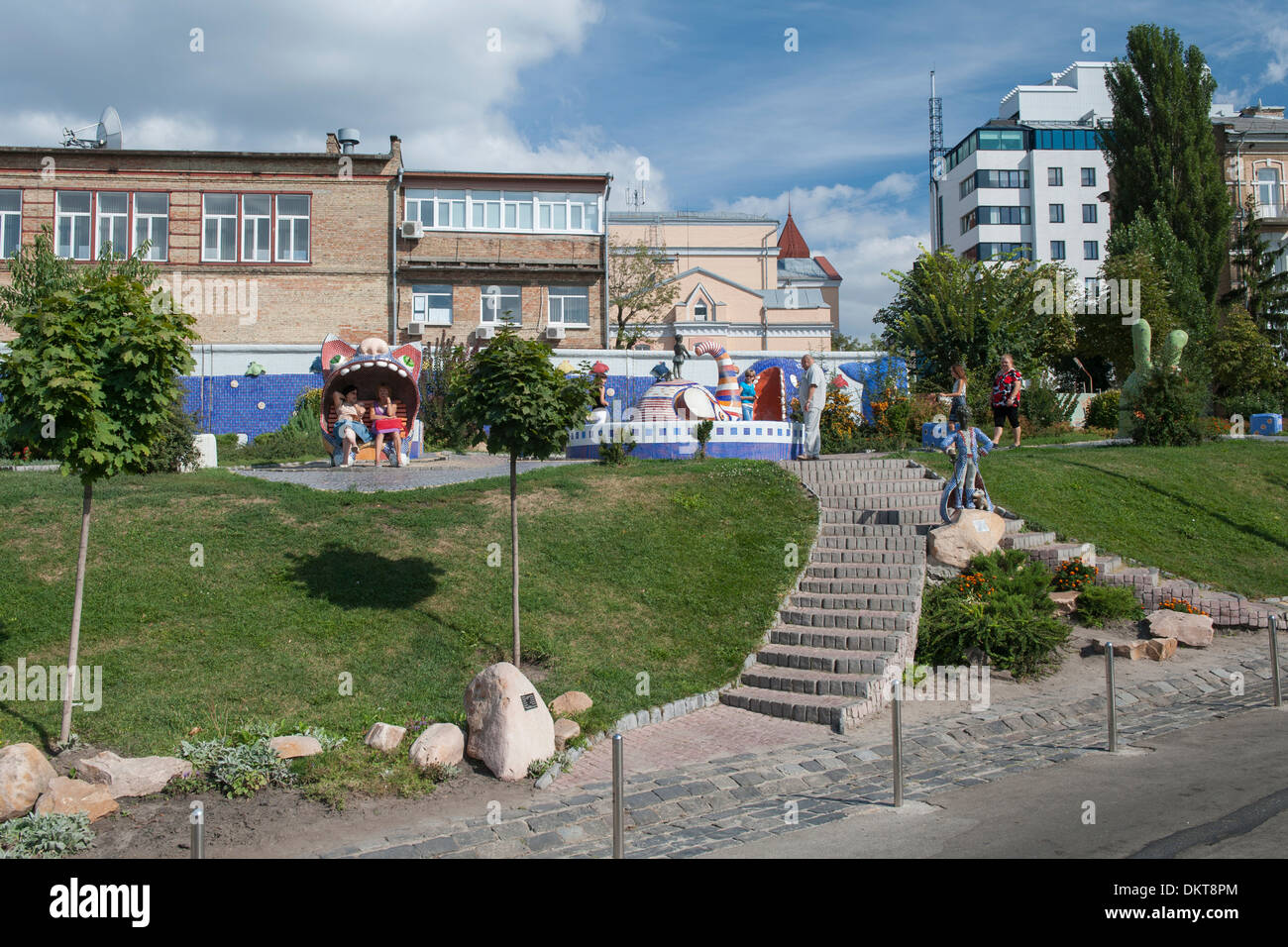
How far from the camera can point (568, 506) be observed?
15055mm

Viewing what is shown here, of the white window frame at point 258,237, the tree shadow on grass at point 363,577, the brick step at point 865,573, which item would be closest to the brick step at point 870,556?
the brick step at point 865,573

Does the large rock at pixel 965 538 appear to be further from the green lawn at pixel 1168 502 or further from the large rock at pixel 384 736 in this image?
the large rock at pixel 384 736

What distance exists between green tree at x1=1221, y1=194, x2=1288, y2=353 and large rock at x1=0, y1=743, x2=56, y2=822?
44088mm

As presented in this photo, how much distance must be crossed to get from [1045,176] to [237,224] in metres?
54.3

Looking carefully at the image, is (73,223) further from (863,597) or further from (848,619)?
(848,619)

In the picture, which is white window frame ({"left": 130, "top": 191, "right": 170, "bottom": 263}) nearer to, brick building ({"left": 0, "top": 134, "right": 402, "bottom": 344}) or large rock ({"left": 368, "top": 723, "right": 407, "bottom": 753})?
brick building ({"left": 0, "top": 134, "right": 402, "bottom": 344})

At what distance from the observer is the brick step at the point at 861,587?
41.5 feet

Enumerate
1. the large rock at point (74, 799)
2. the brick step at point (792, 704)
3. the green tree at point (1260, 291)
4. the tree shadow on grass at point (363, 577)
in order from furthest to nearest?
1. the green tree at point (1260, 291)
2. the tree shadow on grass at point (363, 577)
3. the brick step at point (792, 704)
4. the large rock at point (74, 799)

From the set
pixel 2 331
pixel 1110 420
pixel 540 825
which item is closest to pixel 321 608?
pixel 540 825

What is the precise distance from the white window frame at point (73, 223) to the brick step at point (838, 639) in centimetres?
3243

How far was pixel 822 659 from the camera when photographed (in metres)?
11.4

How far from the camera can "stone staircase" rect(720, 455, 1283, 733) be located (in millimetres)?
10766
